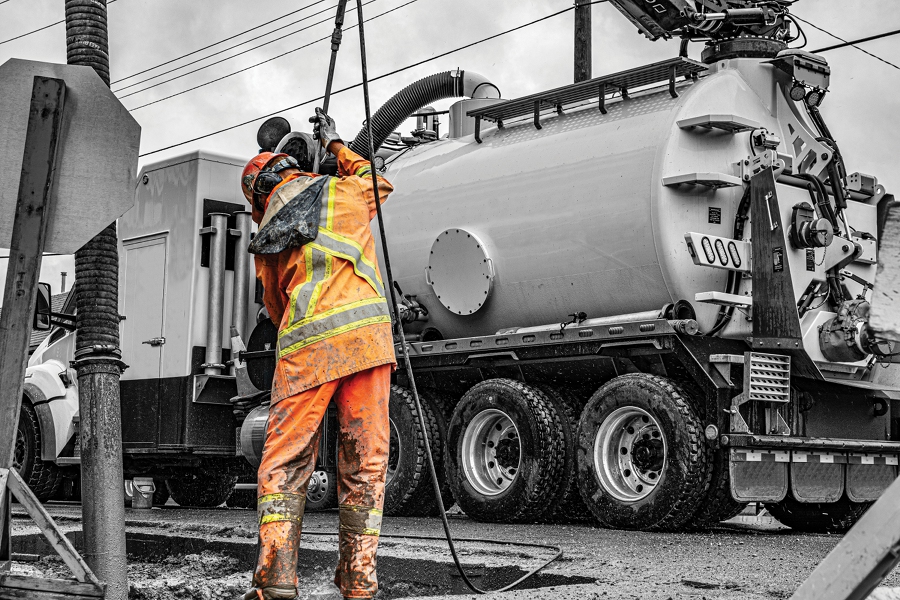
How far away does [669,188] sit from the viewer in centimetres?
844

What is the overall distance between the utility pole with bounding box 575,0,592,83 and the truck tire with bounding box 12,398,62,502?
7.79 meters

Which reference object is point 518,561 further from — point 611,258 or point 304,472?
point 611,258

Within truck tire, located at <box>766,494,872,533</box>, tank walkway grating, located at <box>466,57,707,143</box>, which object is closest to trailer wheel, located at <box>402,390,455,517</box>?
tank walkway grating, located at <box>466,57,707,143</box>

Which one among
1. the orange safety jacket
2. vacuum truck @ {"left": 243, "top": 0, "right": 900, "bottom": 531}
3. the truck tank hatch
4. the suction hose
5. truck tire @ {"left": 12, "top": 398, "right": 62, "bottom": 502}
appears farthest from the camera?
truck tire @ {"left": 12, "top": 398, "right": 62, "bottom": 502}

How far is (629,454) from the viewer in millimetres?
8500

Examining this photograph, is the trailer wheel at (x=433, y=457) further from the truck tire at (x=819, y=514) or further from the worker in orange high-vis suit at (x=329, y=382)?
the worker in orange high-vis suit at (x=329, y=382)

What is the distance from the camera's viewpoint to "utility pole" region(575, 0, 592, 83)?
49.7ft

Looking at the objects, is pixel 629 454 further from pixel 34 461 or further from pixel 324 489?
pixel 34 461

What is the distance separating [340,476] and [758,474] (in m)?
4.30

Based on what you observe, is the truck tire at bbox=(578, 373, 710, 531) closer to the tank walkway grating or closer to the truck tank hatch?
the truck tank hatch

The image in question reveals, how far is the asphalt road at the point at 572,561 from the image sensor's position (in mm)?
5188

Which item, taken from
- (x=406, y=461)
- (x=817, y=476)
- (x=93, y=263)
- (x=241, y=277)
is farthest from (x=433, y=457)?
(x=93, y=263)

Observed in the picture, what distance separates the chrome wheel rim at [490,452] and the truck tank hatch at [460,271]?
0.98m

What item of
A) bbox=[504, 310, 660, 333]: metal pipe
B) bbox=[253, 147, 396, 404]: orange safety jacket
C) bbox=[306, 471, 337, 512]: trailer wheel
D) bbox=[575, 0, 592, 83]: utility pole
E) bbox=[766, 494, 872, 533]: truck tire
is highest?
bbox=[575, 0, 592, 83]: utility pole
